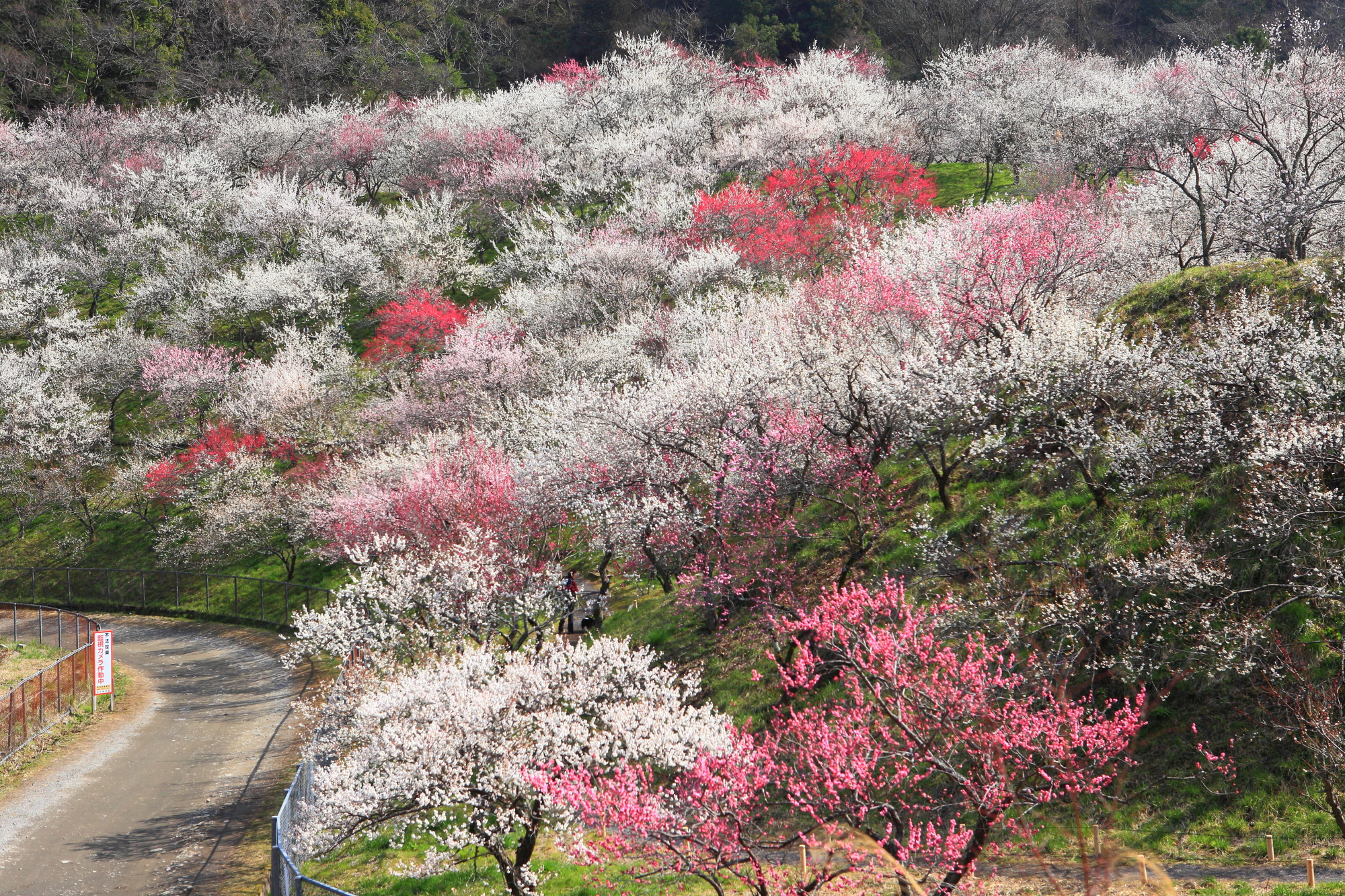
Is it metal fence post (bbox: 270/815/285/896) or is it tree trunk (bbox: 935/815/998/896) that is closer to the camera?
tree trunk (bbox: 935/815/998/896)

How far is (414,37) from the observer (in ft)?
258

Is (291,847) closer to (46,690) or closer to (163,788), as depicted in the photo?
(163,788)

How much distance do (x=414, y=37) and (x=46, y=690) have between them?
68218mm

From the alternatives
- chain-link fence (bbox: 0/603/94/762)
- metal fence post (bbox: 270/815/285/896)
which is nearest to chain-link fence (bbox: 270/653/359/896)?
metal fence post (bbox: 270/815/285/896)

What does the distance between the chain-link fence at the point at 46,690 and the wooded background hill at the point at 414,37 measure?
169ft

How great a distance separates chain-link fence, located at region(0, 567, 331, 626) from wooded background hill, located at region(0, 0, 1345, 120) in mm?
45692

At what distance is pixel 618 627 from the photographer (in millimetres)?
24078

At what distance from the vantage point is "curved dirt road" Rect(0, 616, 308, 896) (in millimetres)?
17047

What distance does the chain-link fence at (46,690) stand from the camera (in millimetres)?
22453

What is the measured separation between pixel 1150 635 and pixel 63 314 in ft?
172

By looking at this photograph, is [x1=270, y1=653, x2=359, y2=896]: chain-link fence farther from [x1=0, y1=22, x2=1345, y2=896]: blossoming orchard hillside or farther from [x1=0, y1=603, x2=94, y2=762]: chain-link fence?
[x1=0, y1=603, x2=94, y2=762]: chain-link fence

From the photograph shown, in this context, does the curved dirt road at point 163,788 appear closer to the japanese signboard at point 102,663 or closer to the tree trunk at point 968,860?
the japanese signboard at point 102,663

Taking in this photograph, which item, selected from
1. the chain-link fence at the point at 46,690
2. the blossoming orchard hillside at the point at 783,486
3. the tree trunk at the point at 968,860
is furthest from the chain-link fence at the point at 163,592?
the tree trunk at the point at 968,860

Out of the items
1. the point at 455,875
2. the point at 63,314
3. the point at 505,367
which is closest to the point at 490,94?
the point at 63,314
